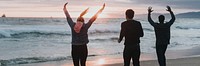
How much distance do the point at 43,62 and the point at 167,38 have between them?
25.0 feet

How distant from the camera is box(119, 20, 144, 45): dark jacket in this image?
7363 millimetres

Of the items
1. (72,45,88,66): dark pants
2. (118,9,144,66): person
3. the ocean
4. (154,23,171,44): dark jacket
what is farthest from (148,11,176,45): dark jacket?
the ocean

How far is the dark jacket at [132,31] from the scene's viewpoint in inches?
290

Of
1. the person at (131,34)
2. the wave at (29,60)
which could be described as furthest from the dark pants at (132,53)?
the wave at (29,60)

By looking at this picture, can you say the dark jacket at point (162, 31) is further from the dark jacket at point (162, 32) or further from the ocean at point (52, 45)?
the ocean at point (52, 45)

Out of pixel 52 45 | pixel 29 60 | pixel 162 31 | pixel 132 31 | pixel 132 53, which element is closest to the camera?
pixel 132 31

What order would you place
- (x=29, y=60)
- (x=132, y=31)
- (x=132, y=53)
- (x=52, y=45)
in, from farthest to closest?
(x=52, y=45), (x=29, y=60), (x=132, y=53), (x=132, y=31)

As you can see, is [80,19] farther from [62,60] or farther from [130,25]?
[62,60]

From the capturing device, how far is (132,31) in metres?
7.37

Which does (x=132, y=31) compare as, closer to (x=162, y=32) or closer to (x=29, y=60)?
(x=162, y=32)

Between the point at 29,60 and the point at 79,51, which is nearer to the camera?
the point at 79,51

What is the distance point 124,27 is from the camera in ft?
24.4

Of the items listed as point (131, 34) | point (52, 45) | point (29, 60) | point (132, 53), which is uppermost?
point (131, 34)

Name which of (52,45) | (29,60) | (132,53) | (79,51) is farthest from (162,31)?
(52,45)
